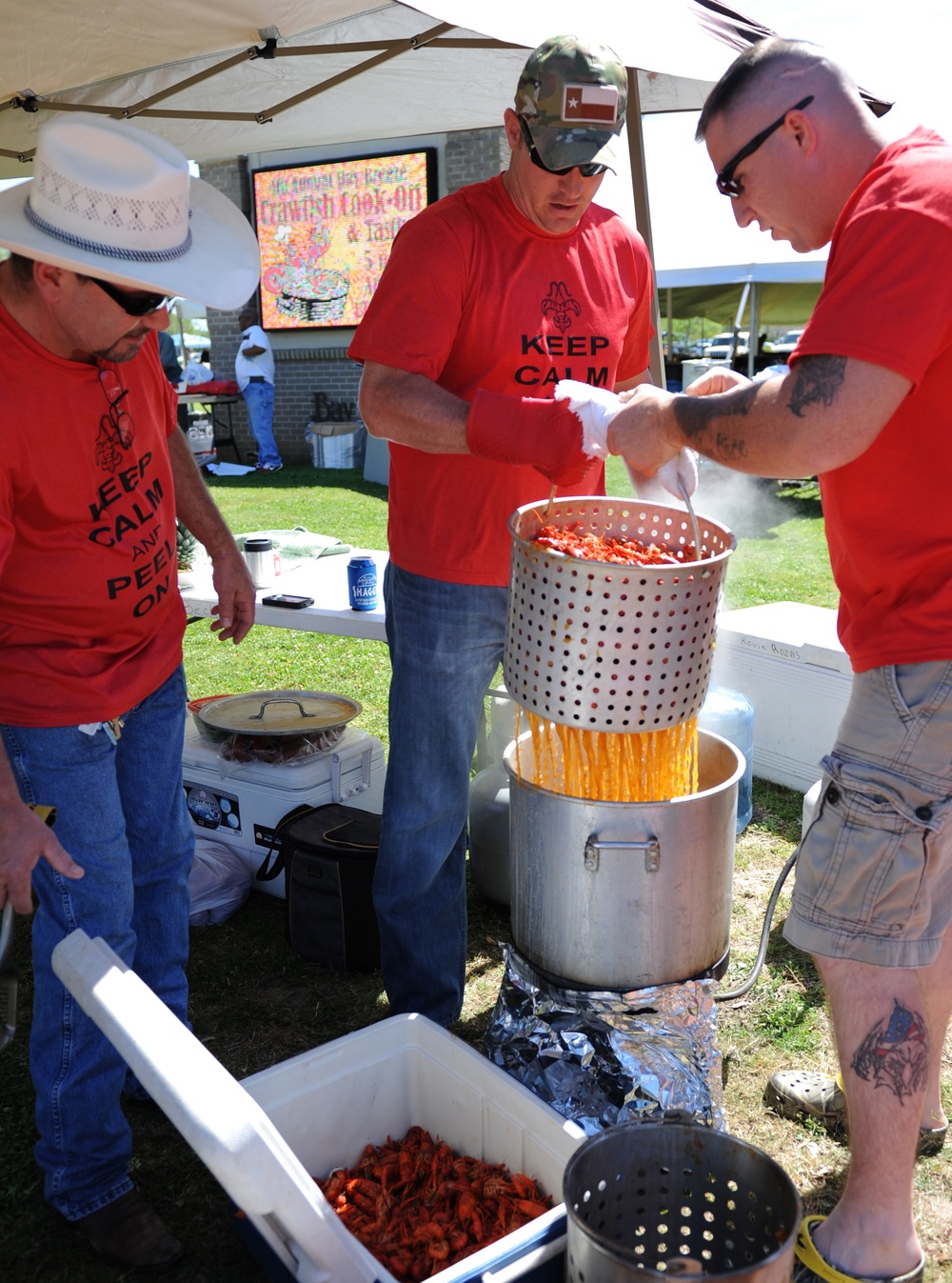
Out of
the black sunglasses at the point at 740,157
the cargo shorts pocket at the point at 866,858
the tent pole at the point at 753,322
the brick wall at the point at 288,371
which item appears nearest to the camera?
the black sunglasses at the point at 740,157

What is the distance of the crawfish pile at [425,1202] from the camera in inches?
80.2

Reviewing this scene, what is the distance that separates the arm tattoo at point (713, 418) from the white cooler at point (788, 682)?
8.39 feet

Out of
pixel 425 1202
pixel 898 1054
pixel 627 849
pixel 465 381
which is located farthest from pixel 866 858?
pixel 465 381

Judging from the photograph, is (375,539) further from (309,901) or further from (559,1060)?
(559,1060)

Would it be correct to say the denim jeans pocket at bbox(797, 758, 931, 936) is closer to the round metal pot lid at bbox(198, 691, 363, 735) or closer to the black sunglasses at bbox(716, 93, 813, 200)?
the black sunglasses at bbox(716, 93, 813, 200)

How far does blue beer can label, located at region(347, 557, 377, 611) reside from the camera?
3.68 metres

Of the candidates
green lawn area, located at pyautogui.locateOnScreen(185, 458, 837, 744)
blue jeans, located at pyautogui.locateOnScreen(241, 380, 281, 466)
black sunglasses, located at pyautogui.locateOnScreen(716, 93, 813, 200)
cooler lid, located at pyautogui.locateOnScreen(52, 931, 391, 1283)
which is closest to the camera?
cooler lid, located at pyautogui.locateOnScreen(52, 931, 391, 1283)

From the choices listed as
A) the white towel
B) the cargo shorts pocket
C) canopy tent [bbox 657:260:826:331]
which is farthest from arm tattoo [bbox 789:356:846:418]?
canopy tent [bbox 657:260:826:331]

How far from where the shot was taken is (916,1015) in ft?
6.68

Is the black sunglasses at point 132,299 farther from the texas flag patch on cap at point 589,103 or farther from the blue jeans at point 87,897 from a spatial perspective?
the texas flag patch on cap at point 589,103

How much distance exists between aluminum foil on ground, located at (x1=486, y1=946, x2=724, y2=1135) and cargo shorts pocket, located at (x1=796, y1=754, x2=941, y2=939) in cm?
54

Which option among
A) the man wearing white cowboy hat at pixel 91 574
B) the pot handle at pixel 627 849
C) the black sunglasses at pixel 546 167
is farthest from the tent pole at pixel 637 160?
the man wearing white cowboy hat at pixel 91 574

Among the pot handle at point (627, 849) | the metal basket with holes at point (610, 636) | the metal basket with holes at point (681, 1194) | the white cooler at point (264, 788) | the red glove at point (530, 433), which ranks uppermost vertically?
the red glove at point (530, 433)

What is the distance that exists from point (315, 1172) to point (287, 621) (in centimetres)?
193
